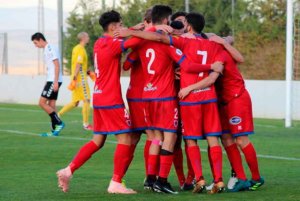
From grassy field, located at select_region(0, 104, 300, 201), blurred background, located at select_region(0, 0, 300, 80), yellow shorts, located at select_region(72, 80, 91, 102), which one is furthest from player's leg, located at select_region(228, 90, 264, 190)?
blurred background, located at select_region(0, 0, 300, 80)

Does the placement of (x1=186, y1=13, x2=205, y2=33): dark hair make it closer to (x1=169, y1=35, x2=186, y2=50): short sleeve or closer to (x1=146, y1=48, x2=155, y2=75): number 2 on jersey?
(x1=169, y1=35, x2=186, y2=50): short sleeve

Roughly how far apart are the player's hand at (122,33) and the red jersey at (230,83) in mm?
1159

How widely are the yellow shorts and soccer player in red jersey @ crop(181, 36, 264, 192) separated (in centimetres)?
1125

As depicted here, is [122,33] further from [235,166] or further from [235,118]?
[235,166]

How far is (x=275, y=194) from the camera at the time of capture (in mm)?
10758

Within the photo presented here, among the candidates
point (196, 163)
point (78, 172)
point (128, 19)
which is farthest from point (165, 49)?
point (128, 19)

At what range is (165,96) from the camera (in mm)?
10984

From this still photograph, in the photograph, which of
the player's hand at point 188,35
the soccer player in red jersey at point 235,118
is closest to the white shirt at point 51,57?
the soccer player in red jersey at point 235,118

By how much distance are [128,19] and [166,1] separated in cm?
324

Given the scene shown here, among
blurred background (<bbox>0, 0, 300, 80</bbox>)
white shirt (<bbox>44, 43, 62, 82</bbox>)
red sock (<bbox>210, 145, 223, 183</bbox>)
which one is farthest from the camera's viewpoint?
blurred background (<bbox>0, 0, 300, 80</bbox>)

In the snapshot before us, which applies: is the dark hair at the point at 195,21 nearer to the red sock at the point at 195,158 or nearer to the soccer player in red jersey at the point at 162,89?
the soccer player in red jersey at the point at 162,89

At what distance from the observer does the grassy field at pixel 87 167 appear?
10778 millimetres

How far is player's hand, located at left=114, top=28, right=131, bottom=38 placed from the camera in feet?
35.5

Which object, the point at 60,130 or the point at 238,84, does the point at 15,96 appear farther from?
the point at 238,84
